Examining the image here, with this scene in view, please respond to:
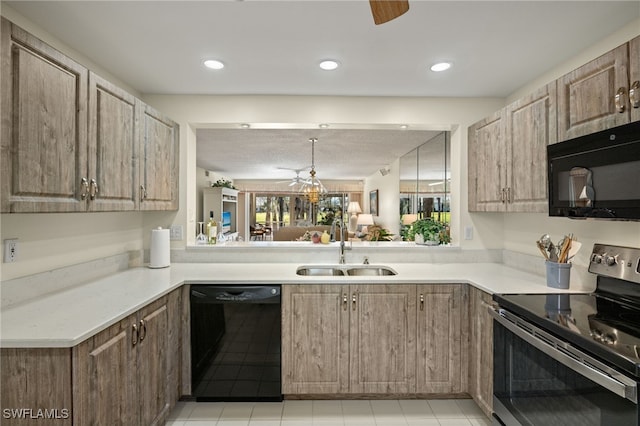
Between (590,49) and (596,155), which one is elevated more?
(590,49)

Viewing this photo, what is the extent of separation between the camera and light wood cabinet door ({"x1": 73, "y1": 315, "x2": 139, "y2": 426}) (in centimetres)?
134

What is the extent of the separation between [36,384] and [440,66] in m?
2.70

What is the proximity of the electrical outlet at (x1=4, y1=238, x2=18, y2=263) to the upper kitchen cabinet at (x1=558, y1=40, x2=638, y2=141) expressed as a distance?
2.94 metres

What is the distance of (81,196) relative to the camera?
1.74 metres

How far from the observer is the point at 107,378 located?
149 cm

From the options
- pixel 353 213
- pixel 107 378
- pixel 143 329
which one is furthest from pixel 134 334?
pixel 353 213

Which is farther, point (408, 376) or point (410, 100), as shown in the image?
point (410, 100)

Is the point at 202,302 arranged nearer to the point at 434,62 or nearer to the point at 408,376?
the point at 408,376

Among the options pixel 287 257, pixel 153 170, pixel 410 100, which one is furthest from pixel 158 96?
pixel 410 100

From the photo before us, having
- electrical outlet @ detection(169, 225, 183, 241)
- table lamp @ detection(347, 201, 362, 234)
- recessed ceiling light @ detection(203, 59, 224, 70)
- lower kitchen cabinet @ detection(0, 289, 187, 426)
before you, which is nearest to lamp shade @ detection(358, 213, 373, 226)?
table lamp @ detection(347, 201, 362, 234)

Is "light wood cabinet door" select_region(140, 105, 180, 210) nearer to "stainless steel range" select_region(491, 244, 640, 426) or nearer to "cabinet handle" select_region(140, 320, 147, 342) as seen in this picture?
"cabinet handle" select_region(140, 320, 147, 342)

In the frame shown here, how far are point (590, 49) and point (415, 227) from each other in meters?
1.74

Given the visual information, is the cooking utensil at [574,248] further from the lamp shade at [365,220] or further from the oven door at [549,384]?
the lamp shade at [365,220]

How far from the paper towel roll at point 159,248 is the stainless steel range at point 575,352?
2340 mm
